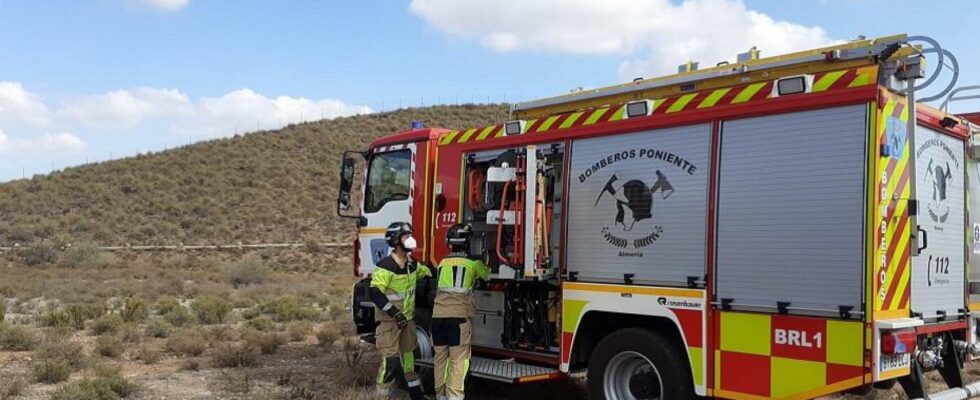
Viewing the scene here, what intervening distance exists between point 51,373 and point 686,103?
762cm

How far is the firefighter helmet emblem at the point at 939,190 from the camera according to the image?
6297mm

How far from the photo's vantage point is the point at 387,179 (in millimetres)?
9492

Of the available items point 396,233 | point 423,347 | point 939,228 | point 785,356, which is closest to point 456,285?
point 396,233

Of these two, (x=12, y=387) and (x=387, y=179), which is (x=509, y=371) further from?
(x=12, y=387)

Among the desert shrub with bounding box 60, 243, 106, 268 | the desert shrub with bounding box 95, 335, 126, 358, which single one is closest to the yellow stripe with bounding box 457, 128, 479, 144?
the desert shrub with bounding box 95, 335, 126, 358

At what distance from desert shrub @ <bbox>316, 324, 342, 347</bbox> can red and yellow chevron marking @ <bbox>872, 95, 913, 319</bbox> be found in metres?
9.03

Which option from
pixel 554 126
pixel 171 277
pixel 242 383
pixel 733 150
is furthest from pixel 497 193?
pixel 171 277

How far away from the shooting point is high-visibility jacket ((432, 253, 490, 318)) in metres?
7.45

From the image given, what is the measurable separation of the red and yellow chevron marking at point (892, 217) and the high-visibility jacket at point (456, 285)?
11.2 feet

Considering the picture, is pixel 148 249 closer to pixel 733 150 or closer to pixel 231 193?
pixel 231 193

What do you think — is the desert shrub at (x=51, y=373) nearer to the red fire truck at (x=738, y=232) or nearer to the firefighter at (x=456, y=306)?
the red fire truck at (x=738, y=232)

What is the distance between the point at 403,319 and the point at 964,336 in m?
4.72

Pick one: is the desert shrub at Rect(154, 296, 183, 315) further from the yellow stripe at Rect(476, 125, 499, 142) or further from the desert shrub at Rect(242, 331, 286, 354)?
the yellow stripe at Rect(476, 125, 499, 142)

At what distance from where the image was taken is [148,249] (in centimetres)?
3541
